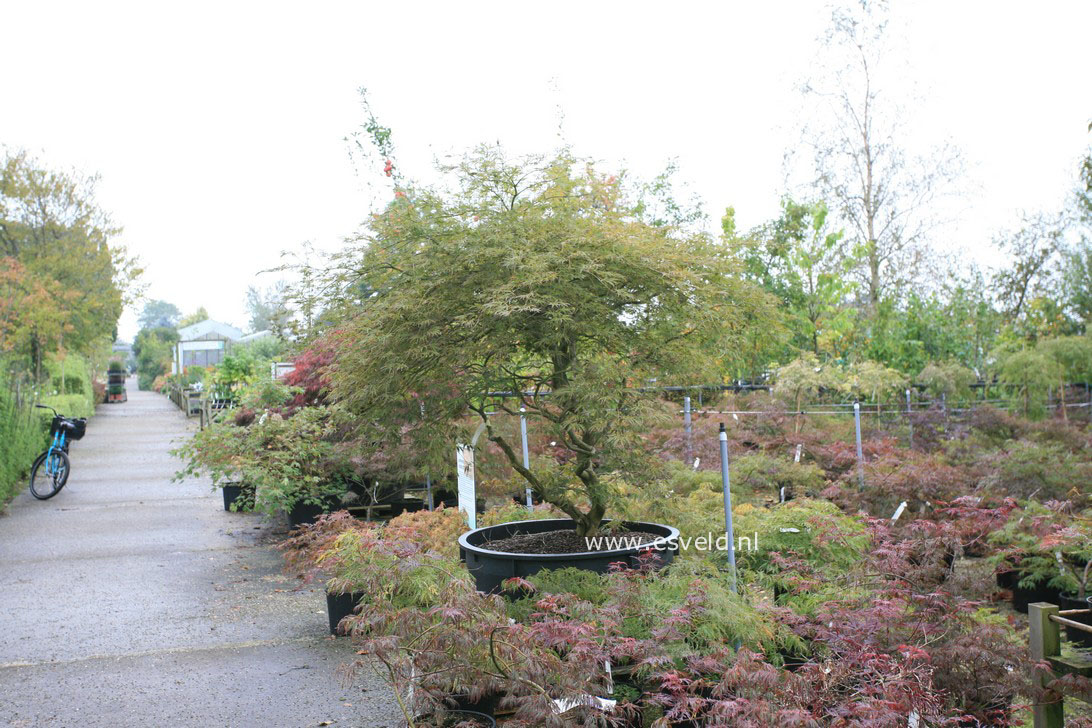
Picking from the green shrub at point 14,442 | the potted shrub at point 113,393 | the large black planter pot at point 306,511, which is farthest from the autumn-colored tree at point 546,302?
the potted shrub at point 113,393

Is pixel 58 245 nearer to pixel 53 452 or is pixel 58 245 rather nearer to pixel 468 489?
pixel 53 452

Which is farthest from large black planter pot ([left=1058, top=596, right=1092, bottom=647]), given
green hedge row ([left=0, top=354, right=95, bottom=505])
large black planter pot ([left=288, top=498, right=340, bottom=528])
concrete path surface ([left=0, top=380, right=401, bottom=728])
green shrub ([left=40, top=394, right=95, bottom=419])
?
green shrub ([left=40, top=394, right=95, bottom=419])

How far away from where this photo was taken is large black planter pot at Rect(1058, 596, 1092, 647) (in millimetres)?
4108

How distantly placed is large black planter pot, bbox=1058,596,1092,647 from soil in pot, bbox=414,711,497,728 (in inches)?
109

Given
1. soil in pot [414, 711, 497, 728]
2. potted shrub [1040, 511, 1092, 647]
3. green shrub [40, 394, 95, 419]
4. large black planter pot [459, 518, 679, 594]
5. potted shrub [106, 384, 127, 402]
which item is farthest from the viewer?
potted shrub [106, 384, 127, 402]

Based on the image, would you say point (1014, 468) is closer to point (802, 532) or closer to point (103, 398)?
point (802, 532)

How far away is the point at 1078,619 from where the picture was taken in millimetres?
4078

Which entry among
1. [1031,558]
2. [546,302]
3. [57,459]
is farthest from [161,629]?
[57,459]

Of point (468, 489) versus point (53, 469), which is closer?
point (468, 489)

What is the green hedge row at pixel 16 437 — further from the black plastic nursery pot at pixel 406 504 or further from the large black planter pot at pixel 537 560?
the large black planter pot at pixel 537 560

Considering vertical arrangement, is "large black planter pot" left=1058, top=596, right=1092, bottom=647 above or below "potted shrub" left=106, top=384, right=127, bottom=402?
below

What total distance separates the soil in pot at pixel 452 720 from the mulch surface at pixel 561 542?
151cm

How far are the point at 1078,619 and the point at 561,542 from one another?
2.68m

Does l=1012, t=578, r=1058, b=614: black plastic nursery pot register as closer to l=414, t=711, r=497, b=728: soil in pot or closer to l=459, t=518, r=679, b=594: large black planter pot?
l=459, t=518, r=679, b=594: large black planter pot
